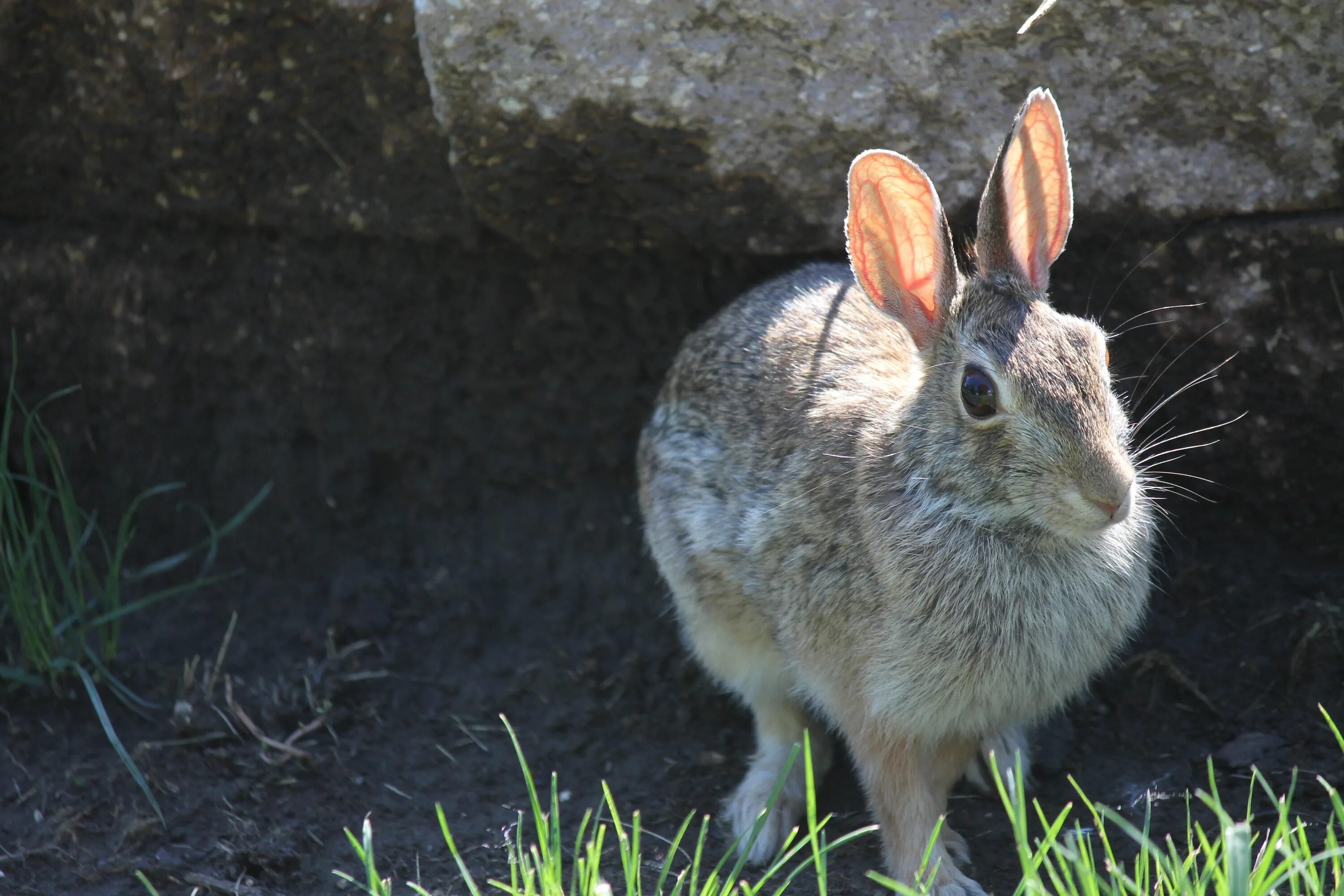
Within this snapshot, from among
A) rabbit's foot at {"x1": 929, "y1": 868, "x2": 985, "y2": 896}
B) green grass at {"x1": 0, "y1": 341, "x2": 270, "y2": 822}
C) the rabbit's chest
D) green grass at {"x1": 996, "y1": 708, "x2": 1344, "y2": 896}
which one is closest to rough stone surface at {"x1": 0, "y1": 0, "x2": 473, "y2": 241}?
green grass at {"x1": 0, "y1": 341, "x2": 270, "y2": 822}

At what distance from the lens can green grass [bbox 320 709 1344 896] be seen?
232cm

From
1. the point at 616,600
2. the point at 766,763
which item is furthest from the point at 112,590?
the point at 766,763

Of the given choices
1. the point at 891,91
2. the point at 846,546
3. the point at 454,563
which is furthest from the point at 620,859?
the point at 891,91

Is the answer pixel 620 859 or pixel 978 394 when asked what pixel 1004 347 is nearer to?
pixel 978 394

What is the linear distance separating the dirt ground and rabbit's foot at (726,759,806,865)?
0.09 meters

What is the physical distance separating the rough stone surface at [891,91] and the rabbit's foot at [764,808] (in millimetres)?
1588

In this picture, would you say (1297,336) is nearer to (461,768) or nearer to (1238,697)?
(1238,697)

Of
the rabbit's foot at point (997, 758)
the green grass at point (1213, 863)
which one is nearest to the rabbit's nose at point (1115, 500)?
the green grass at point (1213, 863)

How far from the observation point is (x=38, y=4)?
379 cm

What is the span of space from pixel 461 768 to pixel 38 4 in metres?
2.44

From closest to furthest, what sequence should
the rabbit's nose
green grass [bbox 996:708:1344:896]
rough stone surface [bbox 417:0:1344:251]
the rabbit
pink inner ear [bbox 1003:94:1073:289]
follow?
1. green grass [bbox 996:708:1344:896]
2. the rabbit's nose
3. the rabbit
4. pink inner ear [bbox 1003:94:1073:289]
5. rough stone surface [bbox 417:0:1344:251]

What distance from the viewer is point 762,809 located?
3.60m

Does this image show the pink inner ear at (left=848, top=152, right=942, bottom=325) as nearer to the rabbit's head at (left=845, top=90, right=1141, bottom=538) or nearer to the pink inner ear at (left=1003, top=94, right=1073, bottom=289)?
the rabbit's head at (left=845, top=90, right=1141, bottom=538)

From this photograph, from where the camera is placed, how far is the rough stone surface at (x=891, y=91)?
11.0 feet
